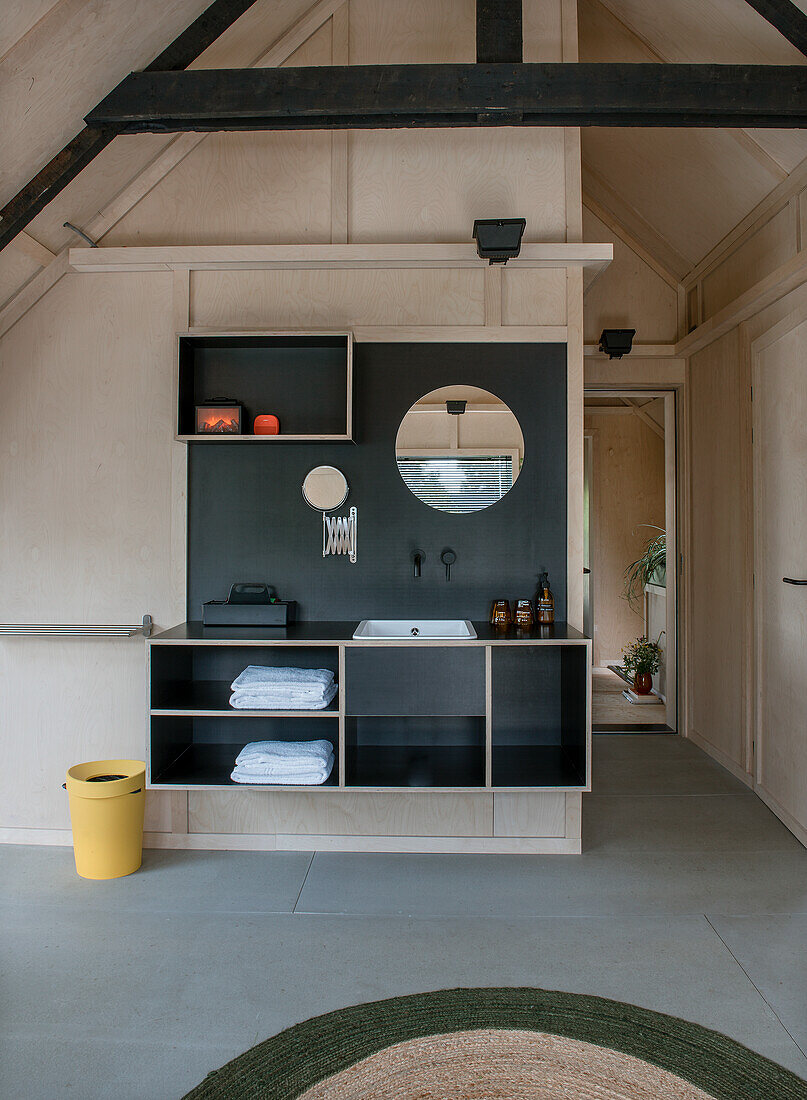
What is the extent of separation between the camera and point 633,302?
472 cm

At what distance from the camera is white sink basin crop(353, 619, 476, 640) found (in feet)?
9.91

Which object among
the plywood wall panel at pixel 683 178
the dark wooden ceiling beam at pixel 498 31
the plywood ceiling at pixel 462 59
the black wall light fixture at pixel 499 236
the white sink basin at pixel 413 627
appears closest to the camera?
the plywood ceiling at pixel 462 59

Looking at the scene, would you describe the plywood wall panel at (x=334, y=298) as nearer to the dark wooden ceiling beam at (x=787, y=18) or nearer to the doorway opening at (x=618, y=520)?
the dark wooden ceiling beam at (x=787, y=18)

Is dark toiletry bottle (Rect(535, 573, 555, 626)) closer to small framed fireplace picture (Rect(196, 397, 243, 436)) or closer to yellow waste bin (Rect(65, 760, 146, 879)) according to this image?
small framed fireplace picture (Rect(196, 397, 243, 436))

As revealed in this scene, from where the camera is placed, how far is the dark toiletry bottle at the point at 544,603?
308 centimetres

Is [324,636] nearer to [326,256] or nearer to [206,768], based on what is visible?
[206,768]

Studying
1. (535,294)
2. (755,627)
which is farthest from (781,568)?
(535,294)

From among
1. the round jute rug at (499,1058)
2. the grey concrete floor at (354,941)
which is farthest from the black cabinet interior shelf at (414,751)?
the round jute rug at (499,1058)

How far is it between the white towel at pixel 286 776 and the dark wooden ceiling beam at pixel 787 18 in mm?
→ 3161

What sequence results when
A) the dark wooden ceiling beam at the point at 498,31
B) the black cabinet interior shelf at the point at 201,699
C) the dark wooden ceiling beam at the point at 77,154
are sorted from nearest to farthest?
the dark wooden ceiling beam at the point at 498,31 < the dark wooden ceiling beam at the point at 77,154 < the black cabinet interior shelf at the point at 201,699

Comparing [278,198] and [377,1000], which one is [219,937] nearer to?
[377,1000]

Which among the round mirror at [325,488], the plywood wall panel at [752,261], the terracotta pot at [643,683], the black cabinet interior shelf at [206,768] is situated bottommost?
the terracotta pot at [643,683]

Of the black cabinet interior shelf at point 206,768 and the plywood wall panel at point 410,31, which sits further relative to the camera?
the plywood wall panel at point 410,31

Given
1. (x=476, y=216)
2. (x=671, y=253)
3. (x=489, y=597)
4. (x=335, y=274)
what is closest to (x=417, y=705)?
(x=489, y=597)
